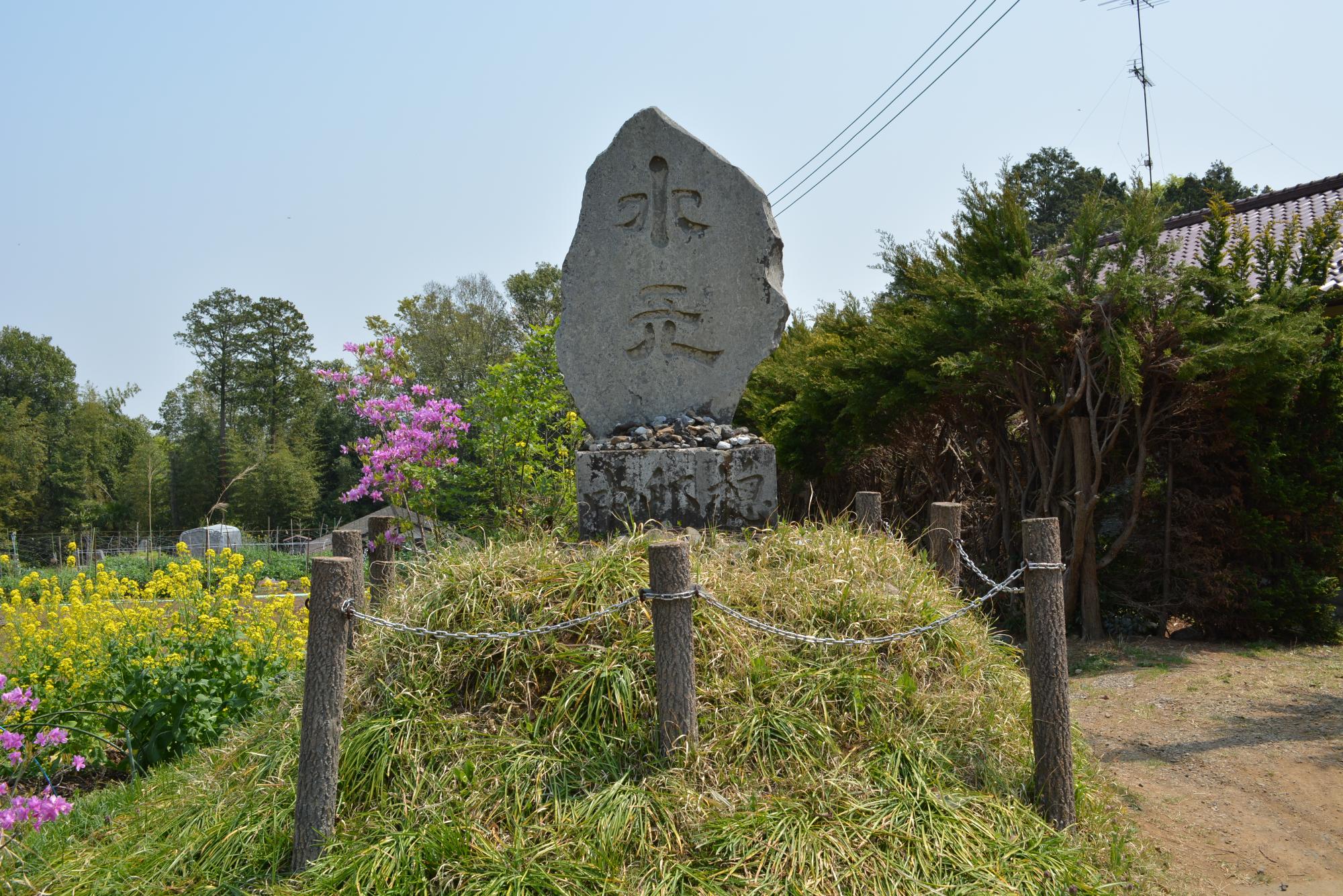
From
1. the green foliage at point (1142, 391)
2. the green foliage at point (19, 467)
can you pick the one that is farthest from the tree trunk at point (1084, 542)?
the green foliage at point (19, 467)

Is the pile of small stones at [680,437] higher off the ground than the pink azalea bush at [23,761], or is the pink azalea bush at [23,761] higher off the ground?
the pile of small stones at [680,437]

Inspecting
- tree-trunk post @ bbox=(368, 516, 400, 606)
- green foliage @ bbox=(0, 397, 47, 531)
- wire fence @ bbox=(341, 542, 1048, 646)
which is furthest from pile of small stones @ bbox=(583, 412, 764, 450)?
green foliage @ bbox=(0, 397, 47, 531)

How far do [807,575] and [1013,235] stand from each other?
441 cm

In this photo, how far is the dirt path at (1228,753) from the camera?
13.3 feet

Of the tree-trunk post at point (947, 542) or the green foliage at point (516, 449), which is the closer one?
the tree-trunk post at point (947, 542)

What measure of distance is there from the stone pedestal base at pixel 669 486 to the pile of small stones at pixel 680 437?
0.26ft

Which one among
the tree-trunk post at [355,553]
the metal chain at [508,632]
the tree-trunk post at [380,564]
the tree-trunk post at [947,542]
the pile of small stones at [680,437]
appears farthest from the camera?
the pile of small stones at [680,437]

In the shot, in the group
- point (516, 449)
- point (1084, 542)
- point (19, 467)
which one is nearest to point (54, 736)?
point (516, 449)

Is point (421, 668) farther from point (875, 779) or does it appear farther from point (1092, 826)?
point (1092, 826)

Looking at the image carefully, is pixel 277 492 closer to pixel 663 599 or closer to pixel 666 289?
pixel 666 289

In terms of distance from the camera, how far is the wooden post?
153 inches

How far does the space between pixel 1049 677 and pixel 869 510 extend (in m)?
2.07

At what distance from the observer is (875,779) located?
3.72 metres

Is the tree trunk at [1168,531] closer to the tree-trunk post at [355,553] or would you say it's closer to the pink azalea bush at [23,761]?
the tree-trunk post at [355,553]
